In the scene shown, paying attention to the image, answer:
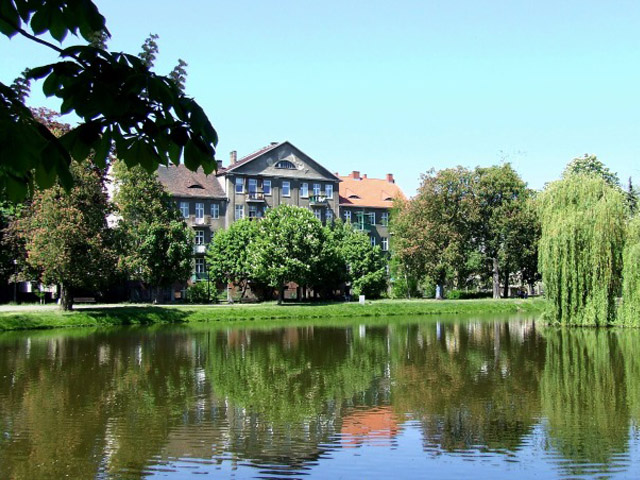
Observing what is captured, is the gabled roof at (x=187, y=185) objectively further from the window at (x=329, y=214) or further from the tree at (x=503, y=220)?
the tree at (x=503, y=220)

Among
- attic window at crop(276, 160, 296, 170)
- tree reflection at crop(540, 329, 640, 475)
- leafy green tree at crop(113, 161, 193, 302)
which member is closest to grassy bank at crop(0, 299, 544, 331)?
leafy green tree at crop(113, 161, 193, 302)

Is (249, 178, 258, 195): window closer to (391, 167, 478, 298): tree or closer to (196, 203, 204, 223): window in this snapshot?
(196, 203, 204, 223): window

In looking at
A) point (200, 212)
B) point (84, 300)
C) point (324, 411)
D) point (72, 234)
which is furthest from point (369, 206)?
point (324, 411)

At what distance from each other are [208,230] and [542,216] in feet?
128

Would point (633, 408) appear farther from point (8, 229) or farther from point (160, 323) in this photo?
point (8, 229)

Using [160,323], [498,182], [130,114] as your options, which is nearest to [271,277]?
[160,323]

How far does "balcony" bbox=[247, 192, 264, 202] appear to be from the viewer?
2701 inches

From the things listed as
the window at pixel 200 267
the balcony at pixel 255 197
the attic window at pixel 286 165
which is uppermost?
the attic window at pixel 286 165

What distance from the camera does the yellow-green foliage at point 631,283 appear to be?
3186 centimetres

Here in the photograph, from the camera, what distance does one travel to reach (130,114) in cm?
381

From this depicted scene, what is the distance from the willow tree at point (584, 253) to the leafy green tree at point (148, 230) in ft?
91.5

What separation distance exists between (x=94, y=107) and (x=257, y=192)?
65820 millimetres

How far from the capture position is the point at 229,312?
46375mm

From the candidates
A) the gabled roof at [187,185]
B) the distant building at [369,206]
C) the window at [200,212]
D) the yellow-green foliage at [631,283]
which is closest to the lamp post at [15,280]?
the gabled roof at [187,185]
